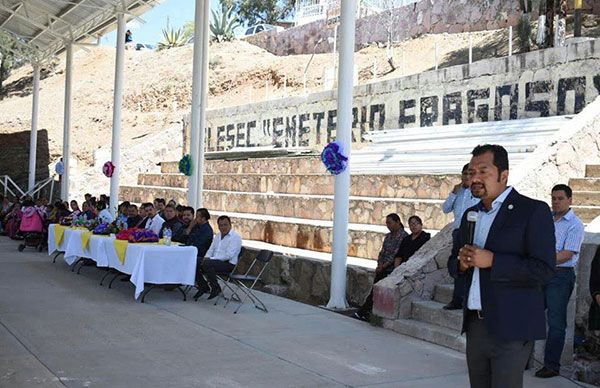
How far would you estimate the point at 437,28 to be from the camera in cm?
2853

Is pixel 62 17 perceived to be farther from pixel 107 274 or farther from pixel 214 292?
pixel 214 292

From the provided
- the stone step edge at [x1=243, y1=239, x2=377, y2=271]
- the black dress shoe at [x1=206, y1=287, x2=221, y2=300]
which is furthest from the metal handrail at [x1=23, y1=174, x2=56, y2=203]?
the black dress shoe at [x1=206, y1=287, x2=221, y2=300]

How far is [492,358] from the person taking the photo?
2.85 m

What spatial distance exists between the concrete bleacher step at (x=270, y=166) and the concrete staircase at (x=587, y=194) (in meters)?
6.37

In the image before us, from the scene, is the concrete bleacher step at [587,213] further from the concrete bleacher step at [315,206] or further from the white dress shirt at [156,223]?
the white dress shirt at [156,223]

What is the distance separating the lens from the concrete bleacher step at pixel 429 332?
6.25 m

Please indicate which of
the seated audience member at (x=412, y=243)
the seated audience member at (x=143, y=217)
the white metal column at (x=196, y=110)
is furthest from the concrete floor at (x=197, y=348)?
the white metal column at (x=196, y=110)

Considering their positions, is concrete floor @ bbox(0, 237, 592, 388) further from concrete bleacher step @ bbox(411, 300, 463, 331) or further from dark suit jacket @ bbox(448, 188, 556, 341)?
dark suit jacket @ bbox(448, 188, 556, 341)

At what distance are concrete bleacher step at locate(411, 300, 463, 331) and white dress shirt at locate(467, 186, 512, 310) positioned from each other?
3.65 meters

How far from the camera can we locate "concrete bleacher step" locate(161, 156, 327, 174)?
14922 mm

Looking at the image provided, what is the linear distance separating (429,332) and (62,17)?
1609 cm

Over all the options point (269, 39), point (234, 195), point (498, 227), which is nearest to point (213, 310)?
point (498, 227)

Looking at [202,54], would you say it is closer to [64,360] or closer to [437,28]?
[64,360]

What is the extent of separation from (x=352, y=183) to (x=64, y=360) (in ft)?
24.7
